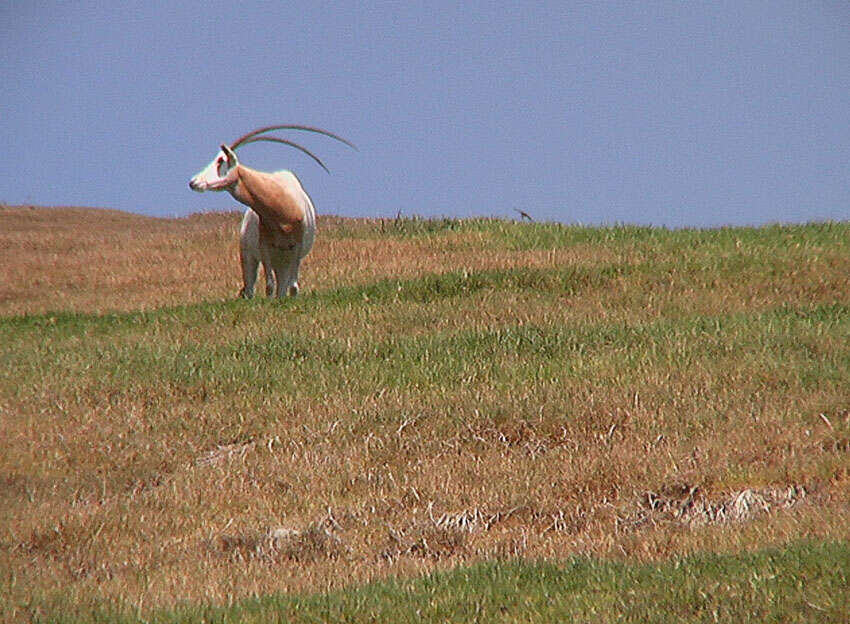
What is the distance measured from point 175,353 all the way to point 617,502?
6934mm

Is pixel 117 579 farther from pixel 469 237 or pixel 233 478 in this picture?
pixel 469 237

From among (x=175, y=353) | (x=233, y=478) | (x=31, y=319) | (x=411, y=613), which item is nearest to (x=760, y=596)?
(x=411, y=613)

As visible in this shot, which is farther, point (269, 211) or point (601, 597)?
point (269, 211)

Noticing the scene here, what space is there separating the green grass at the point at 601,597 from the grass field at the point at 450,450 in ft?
0.07

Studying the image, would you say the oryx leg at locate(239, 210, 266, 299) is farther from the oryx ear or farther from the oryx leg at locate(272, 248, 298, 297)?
the oryx ear

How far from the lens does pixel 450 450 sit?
1056 centimetres

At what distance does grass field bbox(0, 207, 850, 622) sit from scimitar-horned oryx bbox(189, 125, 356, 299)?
2.53 feet

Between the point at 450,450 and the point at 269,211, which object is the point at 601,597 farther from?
the point at 269,211

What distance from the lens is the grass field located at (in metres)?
6.89

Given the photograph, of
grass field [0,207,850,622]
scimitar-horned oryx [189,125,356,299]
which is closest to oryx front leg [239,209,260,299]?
scimitar-horned oryx [189,125,356,299]

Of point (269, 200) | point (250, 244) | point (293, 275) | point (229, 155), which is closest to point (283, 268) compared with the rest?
point (293, 275)

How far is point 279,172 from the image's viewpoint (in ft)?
57.9

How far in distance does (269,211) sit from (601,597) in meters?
11.0

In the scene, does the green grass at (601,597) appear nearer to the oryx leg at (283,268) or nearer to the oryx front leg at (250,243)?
the oryx leg at (283,268)
